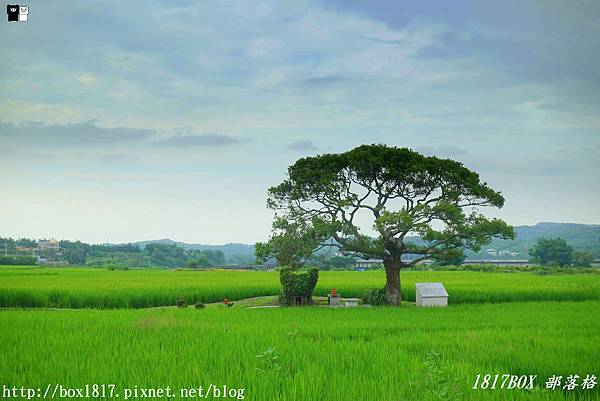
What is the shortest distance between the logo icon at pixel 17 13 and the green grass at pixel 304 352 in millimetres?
6129

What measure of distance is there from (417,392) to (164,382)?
12.7ft

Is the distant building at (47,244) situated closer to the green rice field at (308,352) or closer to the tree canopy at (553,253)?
the tree canopy at (553,253)

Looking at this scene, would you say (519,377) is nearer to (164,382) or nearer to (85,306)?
(164,382)

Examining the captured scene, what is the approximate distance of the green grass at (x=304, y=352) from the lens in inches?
351

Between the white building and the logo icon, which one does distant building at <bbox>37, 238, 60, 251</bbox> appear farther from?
the logo icon

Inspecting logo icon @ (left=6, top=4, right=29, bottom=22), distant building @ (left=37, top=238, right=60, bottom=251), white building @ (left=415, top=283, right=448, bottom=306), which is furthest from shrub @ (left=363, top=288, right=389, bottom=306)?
distant building @ (left=37, top=238, right=60, bottom=251)

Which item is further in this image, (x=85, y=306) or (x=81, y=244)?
(x=81, y=244)

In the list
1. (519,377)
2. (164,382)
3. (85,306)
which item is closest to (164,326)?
(164,382)

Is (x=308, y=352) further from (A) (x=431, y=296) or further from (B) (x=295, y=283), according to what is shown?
(A) (x=431, y=296)

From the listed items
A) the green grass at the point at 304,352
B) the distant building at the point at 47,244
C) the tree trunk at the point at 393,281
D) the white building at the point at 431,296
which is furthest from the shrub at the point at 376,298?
the distant building at the point at 47,244

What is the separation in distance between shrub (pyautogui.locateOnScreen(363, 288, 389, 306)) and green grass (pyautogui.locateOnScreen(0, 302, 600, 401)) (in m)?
6.12

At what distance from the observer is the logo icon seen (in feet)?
33.9

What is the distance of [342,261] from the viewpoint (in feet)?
257

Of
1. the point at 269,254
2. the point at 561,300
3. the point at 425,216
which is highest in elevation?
the point at 425,216
